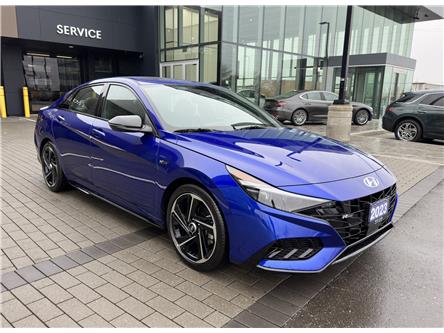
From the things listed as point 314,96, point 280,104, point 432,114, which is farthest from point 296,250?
point 314,96

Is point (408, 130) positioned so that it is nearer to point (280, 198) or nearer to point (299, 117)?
point (299, 117)

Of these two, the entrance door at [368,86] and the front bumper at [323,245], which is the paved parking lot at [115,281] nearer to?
the front bumper at [323,245]

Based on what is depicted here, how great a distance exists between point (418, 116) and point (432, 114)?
15.0 inches

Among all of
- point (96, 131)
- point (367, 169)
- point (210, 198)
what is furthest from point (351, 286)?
point (96, 131)

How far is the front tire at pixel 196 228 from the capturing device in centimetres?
263

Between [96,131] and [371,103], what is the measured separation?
745 inches

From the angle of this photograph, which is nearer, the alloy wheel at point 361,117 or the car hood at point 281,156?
the car hood at point 281,156

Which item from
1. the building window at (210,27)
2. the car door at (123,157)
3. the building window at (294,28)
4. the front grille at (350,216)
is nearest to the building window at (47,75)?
the building window at (210,27)

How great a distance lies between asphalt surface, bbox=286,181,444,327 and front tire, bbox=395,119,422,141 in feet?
24.9

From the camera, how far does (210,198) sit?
2627 millimetres

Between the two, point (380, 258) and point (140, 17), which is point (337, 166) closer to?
point (380, 258)

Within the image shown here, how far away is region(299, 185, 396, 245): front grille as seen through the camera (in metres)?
2.38

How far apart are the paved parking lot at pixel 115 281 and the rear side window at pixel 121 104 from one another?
1256 millimetres

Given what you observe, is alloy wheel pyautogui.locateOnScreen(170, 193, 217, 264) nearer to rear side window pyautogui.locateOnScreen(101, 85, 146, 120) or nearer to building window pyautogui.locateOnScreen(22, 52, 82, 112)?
rear side window pyautogui.locateOnScreen(101, 85, 146, 120)
